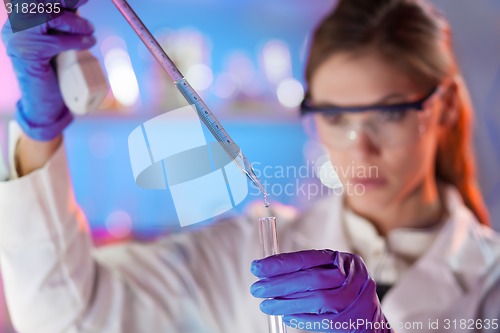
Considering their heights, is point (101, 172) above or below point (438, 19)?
below

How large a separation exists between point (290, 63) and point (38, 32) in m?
1.55

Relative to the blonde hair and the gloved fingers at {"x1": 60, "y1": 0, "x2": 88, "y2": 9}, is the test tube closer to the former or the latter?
the gloved fingers at {"x1": 60, "y1": 0, "x2": 88, "y2": 9}

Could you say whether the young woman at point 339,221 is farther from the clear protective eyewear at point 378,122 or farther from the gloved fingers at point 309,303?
the gloved fingers at point 309,303

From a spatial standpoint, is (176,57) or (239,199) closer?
(239,199)

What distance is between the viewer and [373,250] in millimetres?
1708

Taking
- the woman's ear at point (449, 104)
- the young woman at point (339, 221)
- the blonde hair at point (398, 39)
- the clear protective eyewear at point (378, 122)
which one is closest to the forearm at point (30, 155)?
the young woman at point (339, 221)

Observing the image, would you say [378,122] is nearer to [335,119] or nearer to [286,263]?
[335,119]

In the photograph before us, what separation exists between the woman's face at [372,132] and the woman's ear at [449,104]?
4 centimetres

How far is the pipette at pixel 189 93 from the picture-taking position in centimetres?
109

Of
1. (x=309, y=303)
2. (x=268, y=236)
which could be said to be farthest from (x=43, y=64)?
(x=309, y=303)

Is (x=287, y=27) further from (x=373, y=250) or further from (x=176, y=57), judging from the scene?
(x=373, y=250)

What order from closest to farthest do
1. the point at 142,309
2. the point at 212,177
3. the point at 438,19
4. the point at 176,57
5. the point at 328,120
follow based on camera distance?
the point at 212,177
the point at 142,309
the point at 328,120
the point at 438,19
the point at 176,57

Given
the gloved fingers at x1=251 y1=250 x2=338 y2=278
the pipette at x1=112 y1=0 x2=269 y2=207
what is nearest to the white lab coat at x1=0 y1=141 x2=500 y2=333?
the pipette at x1=112 y1=0 x2=269 y2=207

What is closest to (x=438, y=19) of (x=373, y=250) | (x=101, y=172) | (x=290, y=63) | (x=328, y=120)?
(x=328, y=120)
